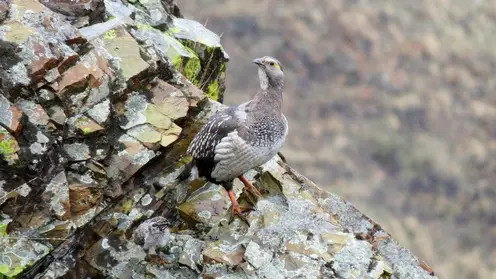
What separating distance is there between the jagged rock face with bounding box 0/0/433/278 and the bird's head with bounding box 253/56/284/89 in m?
1.00

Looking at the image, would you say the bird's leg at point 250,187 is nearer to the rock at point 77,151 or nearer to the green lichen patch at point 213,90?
the rock at point 77,151

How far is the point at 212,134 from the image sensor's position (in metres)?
7.98

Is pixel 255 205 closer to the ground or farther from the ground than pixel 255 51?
closer to the ground

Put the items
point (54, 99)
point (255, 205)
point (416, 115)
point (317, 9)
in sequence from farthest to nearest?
point (317, 9) < point (416, 115) < point (255, 205) < point (54, 99)

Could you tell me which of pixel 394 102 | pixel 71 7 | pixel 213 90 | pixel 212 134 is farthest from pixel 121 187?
pixel 394 102

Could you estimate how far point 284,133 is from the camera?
27.1 ft

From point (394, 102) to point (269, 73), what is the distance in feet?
92.2

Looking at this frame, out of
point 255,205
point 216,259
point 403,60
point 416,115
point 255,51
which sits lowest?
point 216,259

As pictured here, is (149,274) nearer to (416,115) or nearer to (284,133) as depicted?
(284,133)

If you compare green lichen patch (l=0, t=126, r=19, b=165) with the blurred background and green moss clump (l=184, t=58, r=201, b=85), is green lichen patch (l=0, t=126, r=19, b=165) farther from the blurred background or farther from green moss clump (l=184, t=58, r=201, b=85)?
the blurred background

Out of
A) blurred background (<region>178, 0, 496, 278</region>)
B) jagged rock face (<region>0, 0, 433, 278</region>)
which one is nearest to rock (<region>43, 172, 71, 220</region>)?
jagged rock face (<region>0, 0, 433, 278</region>)

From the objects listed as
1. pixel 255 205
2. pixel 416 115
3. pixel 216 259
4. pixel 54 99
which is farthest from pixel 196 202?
pixel 416 115

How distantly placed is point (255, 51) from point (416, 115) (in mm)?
9169

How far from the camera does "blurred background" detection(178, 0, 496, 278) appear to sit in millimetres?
28816
